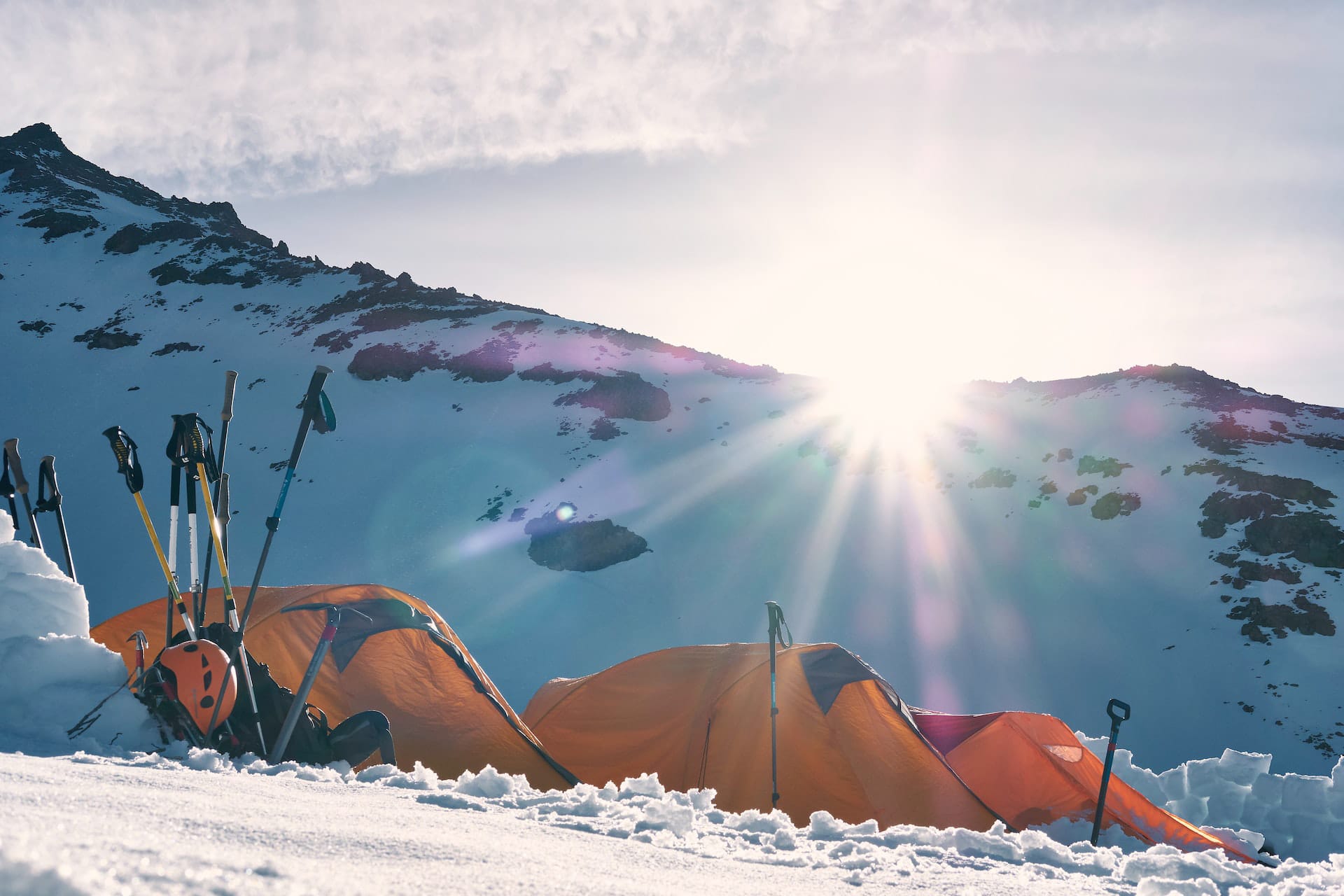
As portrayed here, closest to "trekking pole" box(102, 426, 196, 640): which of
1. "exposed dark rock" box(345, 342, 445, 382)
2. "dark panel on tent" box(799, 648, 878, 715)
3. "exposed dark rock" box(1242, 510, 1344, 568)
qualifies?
"dark panel on tent" box(799, 648, 878, 715)

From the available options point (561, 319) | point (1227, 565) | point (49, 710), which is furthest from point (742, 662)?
point (561, 319)

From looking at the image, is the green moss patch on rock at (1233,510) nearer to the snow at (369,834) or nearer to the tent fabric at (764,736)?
the tent fabric at (764,736)

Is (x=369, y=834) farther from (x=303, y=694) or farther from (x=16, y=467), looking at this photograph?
(x=16, y=467)

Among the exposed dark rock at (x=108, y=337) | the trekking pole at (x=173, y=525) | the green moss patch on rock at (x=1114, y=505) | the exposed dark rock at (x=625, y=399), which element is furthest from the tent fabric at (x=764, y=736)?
the exposed dark rock at (x=108, y=337)

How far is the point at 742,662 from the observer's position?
30.4 ft

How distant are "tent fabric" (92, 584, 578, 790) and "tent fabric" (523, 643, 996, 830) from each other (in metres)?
1.24

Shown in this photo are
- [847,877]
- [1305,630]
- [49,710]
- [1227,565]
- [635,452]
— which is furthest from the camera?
[635,452]

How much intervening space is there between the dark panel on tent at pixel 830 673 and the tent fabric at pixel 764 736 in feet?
0.04

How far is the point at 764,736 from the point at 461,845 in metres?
5.96

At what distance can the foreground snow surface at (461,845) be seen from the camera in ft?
6.73

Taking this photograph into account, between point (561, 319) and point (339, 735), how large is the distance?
3823 cm

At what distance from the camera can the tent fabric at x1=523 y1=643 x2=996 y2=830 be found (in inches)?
307

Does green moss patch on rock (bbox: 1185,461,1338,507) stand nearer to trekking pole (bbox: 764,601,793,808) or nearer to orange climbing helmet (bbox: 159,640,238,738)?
trekking pole (bbox: 764,601,793,808)

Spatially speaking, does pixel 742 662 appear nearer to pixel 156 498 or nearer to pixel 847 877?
pixel 847 877
